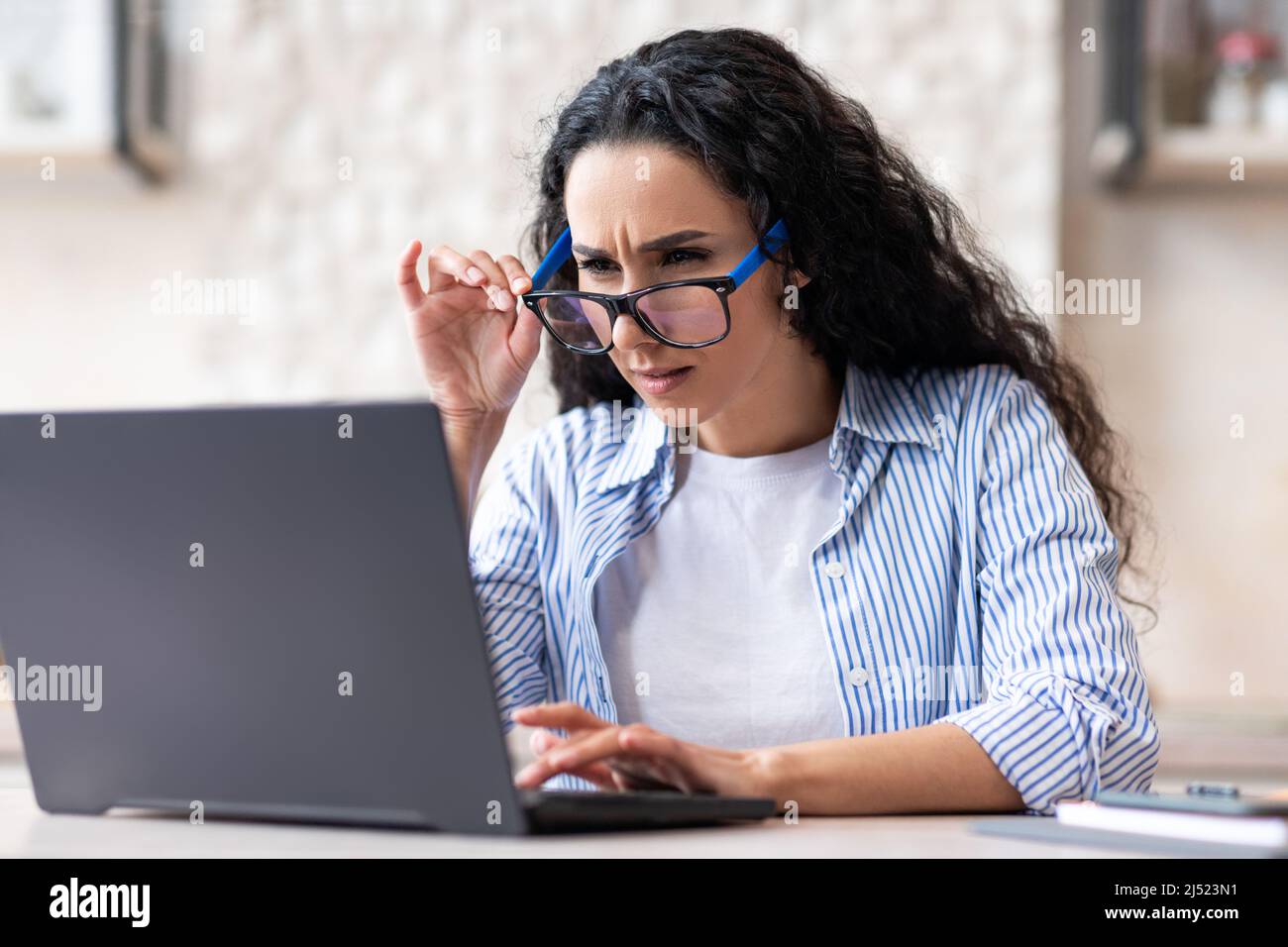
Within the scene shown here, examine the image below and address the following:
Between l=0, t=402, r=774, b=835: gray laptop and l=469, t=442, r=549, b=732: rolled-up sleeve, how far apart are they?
24.5 inches

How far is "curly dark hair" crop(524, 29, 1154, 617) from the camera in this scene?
1390 millimetres

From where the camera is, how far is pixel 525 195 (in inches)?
91.4

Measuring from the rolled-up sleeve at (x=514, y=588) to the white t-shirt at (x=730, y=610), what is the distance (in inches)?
4.0

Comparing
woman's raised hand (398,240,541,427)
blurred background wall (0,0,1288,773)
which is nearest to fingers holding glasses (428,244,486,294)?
woman's raised hand (398,240,541,427)

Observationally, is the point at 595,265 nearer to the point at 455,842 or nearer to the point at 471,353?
the point at 471,353

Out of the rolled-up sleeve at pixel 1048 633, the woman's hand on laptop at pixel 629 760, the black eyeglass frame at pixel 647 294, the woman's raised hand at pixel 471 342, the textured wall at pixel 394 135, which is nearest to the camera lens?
the woman's hand on laptop at pixel 629 760

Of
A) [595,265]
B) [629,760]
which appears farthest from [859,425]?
[629,760]

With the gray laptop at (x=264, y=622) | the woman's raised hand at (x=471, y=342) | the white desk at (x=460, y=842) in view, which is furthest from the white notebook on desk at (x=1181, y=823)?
the woman's raised hand at (x=471, y=342)

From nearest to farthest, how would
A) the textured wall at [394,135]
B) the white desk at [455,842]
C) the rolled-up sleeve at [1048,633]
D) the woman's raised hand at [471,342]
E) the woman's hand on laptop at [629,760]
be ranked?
the white desk at [455,842] → the woman's hand on laptop at [629,760] → the rolled-up sleeve at [1048,633] → the woman's raised hand at [471,342] → the textured wall at [394,135]

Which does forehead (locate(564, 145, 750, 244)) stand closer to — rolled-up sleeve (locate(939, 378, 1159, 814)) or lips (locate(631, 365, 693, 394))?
lips (locate(631, 365, 693, 394))

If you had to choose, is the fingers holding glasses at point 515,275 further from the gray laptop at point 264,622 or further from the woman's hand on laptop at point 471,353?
the gray laptop at point 264,622

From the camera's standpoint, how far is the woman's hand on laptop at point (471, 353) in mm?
1524

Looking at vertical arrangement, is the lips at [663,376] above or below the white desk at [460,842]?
above

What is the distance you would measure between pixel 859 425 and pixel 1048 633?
0.35 metres
